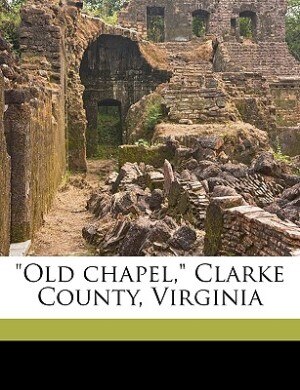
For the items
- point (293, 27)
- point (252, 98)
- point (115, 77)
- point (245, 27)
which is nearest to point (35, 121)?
point (252, 98)

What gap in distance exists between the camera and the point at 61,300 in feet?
12.1

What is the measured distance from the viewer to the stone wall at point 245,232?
19.0ft

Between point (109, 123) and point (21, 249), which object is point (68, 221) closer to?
point (21, 249)

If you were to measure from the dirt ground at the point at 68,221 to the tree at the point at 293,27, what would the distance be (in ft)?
68.8

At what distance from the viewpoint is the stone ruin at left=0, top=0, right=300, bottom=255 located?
770 cm

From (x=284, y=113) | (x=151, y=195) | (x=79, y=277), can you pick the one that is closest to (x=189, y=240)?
(x=151, y=195)

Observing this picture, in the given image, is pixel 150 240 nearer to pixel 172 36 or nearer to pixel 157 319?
pixel 157 319

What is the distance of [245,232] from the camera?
6.63 meters

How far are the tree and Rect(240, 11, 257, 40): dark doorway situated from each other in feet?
8.75

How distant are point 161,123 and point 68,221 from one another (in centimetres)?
633

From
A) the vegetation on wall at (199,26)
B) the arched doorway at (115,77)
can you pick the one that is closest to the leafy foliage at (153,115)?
the arched doorway at (115,77)

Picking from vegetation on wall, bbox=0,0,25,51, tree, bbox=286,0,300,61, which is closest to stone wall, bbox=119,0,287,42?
tree, bbox=286,0,300,61

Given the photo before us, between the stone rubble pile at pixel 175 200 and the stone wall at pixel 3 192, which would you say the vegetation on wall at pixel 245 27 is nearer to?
the stone rubble pile at pixel 175 200

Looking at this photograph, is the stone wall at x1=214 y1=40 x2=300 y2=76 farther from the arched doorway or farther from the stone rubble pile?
the stone rubble pile
